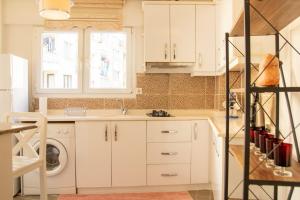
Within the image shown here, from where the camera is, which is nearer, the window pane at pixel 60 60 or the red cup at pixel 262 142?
the red cup at pixel 262 142

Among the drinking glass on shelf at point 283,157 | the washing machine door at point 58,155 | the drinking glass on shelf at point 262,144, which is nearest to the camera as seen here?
the drinking glass on shelf at point 283,157

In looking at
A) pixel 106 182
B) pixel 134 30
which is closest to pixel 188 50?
pixel 134 30

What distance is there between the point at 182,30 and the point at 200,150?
1.49 metres

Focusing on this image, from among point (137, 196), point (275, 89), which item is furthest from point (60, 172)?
point (275, 89)

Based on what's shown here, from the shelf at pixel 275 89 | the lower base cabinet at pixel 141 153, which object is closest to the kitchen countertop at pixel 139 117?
the lower base cabinet at pixel 141 153

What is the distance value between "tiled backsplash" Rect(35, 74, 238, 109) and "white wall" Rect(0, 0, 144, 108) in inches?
18.0

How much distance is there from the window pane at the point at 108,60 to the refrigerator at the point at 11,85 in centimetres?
92

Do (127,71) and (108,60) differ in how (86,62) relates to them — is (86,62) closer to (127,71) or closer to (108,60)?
(108,60)

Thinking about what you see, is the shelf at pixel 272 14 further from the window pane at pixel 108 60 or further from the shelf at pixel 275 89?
Answer: the window pane at pixel 108 60

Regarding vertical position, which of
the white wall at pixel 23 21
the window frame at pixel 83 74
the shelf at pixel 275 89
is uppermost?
the white wall at pixel 23 21

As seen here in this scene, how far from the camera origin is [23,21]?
3.71 m

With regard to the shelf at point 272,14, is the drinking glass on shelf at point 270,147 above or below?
below

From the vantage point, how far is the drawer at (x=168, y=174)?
10.5ft

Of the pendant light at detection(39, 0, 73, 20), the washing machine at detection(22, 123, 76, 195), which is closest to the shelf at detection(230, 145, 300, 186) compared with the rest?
the pendant light at detection(39, 0, 73, 20)
